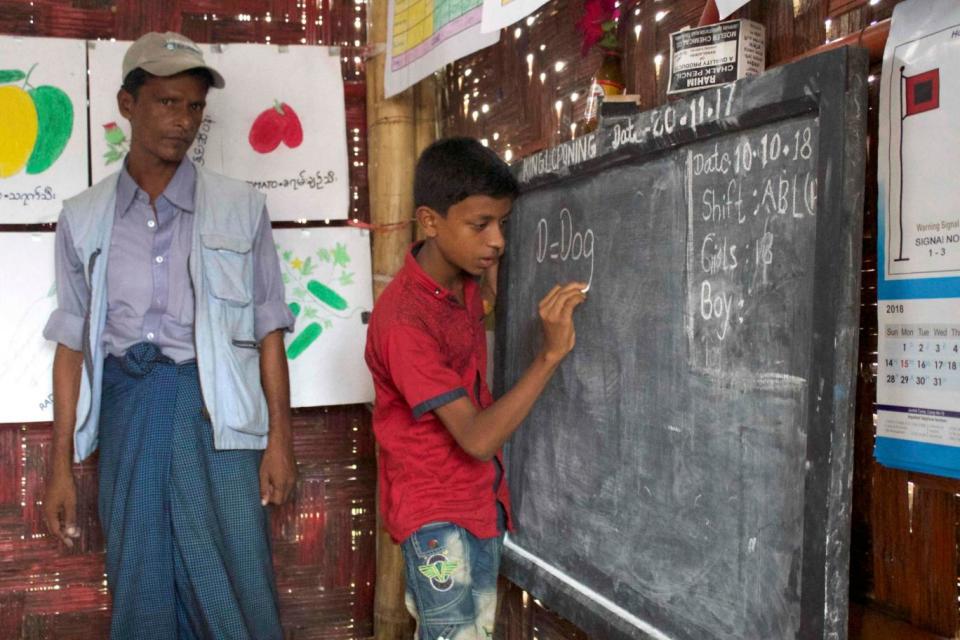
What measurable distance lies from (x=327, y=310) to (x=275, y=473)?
1.98 ft

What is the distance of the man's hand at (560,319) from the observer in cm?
154

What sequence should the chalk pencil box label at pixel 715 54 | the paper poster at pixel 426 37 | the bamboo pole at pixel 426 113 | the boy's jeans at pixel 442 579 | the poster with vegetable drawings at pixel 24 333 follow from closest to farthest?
the chalk pencil box label at pixel 715 54, the boy's jeans at pixel 442 579, the paper poster at pixel 426 37, the poster with vegetable drawings at pixel 24 333, the bamboo pole at pixel 426 113

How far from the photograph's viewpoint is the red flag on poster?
962 mm

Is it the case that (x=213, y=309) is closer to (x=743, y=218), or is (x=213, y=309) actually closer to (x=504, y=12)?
(x=504, y=12)

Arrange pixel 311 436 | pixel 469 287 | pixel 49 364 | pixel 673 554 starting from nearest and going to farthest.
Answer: pixel 673 554
pixel 469 287
pixel 49 364
pixel 311 436

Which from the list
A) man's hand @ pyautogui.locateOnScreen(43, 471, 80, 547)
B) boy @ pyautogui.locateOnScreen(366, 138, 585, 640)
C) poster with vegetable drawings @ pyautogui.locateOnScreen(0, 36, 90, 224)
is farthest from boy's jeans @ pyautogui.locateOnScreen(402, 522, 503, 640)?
poster with vegetable drawings @ pyautogui.locateOnScreen(0, 36, 90, 224)

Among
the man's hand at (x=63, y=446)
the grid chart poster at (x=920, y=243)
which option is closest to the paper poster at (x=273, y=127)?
the man's hand at (x=63, y=446)

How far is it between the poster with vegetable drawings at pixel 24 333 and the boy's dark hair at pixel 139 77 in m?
0.63

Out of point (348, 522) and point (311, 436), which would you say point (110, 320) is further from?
point (348, 522)

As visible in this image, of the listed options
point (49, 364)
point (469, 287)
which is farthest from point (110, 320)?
point (469, 287)

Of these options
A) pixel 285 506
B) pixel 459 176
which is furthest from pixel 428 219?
pixel 285 506

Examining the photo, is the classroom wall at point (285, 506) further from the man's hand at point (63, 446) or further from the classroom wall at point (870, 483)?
the classroom wall at point (870, 483)

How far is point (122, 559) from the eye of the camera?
2.21 m

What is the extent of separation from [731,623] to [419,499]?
623 millimetres
